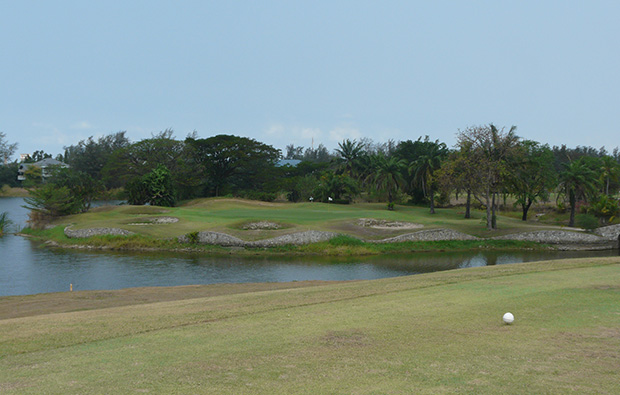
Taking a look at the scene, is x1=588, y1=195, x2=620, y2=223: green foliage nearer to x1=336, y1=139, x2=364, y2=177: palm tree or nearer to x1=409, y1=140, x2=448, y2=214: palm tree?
x1=409, y1=140, x2=448, y2=214: palm tree

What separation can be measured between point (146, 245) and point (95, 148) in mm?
99804

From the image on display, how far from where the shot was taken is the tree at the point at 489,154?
50.2 meters

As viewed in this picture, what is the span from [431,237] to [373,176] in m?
34.4

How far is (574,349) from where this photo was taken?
8.91 m

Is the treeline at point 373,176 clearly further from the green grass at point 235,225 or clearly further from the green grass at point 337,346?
the green grass at point 337,346

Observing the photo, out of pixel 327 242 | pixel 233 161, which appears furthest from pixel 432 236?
pixel 233 161

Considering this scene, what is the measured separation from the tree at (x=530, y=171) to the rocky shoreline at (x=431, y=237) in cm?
748

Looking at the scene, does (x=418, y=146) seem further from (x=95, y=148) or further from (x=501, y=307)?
(x=95, y=148)

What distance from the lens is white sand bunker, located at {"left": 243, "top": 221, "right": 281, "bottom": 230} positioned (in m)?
48.0

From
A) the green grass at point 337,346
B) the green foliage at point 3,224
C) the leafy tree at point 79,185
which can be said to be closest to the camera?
the green grass at point 337,346

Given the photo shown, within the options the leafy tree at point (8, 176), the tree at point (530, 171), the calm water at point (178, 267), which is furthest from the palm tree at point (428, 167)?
the leafy tree at point (8, 176)

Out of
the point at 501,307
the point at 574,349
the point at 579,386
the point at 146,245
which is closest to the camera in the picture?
the point at 579,386

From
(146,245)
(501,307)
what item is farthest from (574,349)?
(146,245)

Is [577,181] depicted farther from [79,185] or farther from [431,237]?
[79,185]
